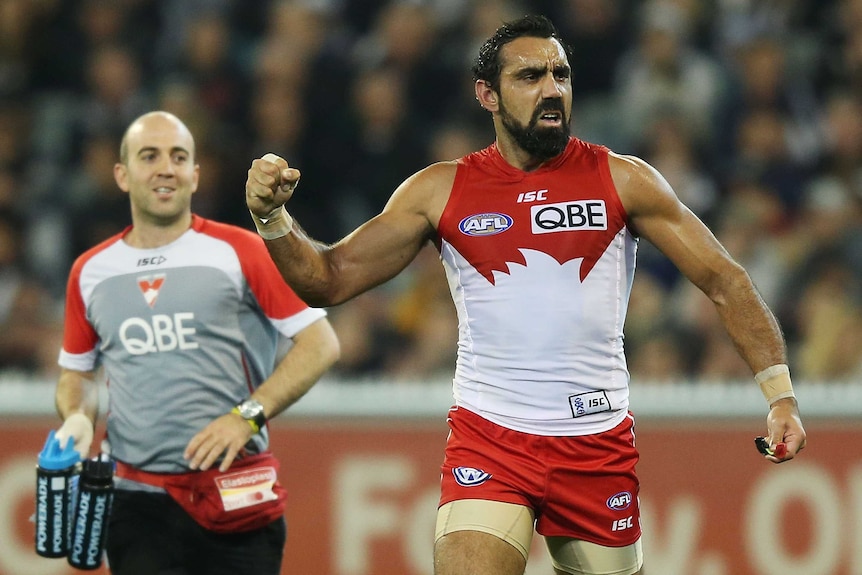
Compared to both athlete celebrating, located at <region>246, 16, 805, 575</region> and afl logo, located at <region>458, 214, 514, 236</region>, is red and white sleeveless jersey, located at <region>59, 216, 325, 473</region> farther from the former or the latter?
afl logo, located at <region>458, 214, 514, 236</region>

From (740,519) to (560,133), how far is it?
9.95 ft

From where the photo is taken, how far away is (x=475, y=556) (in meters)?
4.41

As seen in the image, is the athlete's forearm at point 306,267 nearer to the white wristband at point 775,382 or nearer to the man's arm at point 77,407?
the man's arm at point 77,407

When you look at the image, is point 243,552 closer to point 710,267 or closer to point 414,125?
point 710,267

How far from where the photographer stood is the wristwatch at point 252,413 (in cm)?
525

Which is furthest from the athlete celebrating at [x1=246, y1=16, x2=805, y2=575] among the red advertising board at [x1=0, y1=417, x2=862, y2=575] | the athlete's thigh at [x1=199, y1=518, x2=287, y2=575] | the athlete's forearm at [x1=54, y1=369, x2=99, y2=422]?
the red advertising board at [x1=0, y1=417, x2=862, y2=575]

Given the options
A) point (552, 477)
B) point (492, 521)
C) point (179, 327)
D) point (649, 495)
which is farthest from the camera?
point (649, 495)

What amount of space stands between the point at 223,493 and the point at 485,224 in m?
1.55

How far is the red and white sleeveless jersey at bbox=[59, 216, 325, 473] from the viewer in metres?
5.41

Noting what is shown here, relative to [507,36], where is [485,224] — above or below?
below

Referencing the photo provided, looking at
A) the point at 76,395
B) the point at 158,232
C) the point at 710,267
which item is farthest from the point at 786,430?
the point at 76,395

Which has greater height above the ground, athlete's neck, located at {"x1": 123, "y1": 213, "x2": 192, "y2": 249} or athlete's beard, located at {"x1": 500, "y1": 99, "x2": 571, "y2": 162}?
athlete's beard, located at {"x1": 500, "y1": 99, "x2": 571, "y2": 162}

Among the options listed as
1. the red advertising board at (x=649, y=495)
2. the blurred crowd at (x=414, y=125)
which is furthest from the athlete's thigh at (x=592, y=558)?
the blurred crowd at (x=414, y=125)

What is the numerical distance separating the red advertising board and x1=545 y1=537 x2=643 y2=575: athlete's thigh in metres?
2.25
